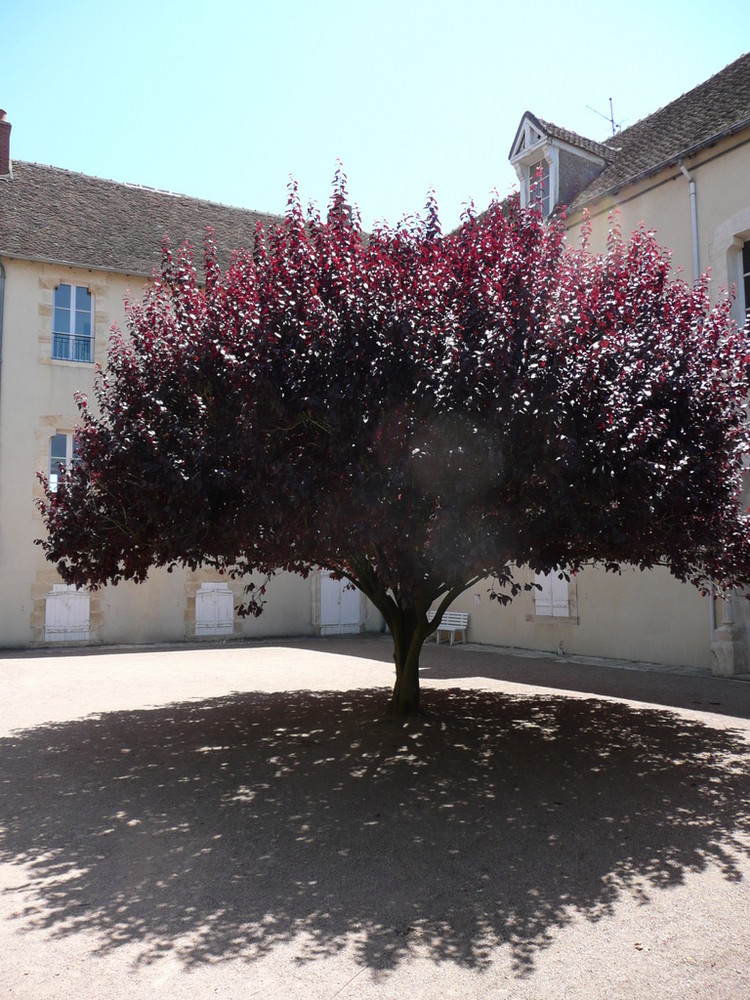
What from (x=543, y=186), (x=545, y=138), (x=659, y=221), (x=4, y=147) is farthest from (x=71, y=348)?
(x=659, y=221)

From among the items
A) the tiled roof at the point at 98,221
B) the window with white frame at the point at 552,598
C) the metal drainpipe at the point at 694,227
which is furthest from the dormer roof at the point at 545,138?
the window with white frame at the point at 552,598

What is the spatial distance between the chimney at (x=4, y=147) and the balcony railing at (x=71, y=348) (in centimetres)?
426

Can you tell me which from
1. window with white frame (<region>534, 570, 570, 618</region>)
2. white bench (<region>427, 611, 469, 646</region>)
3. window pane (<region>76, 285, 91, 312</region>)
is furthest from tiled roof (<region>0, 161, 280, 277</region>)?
window with white frame (<region>534, 570, 570, 618</region>)

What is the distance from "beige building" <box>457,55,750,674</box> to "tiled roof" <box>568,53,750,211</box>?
1.0 inches

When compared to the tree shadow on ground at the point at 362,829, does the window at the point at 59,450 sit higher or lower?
higher

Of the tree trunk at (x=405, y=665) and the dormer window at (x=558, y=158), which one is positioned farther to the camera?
the dormer window at (x=558, y=158)

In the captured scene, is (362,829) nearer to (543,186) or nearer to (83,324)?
(543,186)

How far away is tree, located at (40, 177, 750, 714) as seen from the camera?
194 inches

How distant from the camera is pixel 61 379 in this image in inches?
636

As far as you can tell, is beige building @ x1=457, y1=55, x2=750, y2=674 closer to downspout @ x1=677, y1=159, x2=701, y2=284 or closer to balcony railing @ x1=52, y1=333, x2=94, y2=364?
downspout @ x1=677, y1=159, x2=701, y2=284

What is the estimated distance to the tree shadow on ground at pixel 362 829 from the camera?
3389 millimetres

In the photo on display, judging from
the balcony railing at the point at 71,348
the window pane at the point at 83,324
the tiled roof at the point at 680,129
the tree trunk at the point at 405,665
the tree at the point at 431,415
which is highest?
the tiled roof at the point at 680,129

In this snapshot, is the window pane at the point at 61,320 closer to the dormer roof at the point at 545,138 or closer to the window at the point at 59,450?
the window at the point at 59,450

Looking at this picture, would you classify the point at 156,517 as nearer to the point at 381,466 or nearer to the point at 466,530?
the point at 381,466
